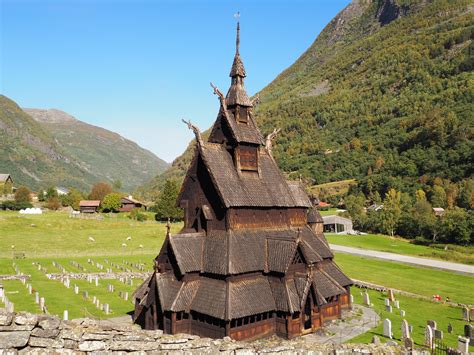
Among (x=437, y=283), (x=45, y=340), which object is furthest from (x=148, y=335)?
(x=437, y=283)

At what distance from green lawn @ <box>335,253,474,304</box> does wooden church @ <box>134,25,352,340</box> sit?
1702 centimetres

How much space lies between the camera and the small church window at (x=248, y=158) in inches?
1088

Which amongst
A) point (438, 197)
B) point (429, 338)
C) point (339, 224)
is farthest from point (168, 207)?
point (429, 338)

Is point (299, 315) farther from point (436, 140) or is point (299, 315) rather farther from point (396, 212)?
point (436, 140)

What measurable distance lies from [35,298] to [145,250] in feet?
113

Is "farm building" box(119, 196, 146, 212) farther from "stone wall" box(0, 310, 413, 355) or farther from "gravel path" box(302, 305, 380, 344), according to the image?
"stone wall" box(0, 310, 413, 355)

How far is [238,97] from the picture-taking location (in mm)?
28375

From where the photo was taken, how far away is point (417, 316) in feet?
103

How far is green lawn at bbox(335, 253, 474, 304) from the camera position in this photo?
131 ft

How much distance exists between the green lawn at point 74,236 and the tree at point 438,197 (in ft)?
209

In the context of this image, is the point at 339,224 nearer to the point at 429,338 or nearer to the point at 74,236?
the point at 74,236

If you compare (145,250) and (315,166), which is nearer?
(145,250)

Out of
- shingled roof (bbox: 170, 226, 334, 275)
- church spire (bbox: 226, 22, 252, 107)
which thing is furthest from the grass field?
church spire (bbox: 226, 22, 252, 107)

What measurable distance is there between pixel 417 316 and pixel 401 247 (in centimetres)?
4438
